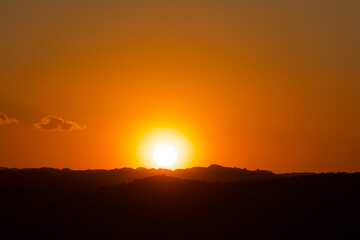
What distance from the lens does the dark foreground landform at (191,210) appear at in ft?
168

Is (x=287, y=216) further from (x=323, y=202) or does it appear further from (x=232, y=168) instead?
(x=232, y=168)

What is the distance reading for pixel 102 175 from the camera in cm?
10494

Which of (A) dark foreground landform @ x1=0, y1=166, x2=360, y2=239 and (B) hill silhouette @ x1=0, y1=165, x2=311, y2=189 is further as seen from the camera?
(B) hill silhouette @ x1=0, y1=165, x2=311, y2=189

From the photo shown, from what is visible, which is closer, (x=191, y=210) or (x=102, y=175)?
(x=191, y=210)

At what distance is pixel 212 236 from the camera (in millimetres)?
52594

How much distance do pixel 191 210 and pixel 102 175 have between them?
4927cm

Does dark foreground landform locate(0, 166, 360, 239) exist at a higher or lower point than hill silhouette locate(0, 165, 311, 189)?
lower

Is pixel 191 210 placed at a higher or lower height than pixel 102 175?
lower

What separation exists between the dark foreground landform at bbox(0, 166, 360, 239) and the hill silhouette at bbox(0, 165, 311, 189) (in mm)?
24382

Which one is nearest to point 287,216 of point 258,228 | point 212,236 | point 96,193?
point 258,228

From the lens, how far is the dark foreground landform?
51.2 m

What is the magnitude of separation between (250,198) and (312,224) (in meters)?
7.93

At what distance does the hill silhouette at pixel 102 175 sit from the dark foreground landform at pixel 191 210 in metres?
24.4

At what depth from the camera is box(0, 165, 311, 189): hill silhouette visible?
88.9 m
